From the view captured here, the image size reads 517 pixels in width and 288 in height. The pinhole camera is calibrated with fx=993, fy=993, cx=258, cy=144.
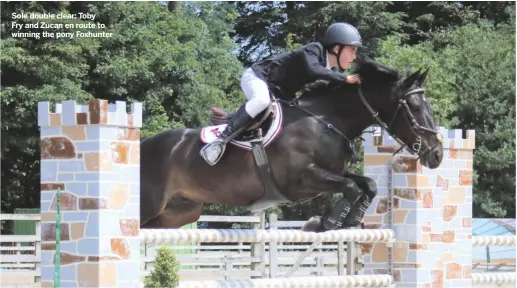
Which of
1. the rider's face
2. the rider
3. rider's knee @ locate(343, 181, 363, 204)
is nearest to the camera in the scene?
rider's knee @ locate(343, 181, 363, 204)

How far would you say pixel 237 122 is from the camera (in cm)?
688

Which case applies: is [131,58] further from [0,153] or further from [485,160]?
[485,160]

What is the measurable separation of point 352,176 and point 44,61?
12048mm

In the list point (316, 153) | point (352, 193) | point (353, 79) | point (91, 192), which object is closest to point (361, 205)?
point (352, 193)

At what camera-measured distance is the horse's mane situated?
23.0 ft

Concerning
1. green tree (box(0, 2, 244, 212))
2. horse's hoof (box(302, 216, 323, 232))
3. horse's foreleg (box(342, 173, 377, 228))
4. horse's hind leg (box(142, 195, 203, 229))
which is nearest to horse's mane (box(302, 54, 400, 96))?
horse's foreleg (box(342, 173, 377, 228))

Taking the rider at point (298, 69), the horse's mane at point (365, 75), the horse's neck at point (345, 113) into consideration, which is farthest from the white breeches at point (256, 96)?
the horse's mane at point (365, 75)

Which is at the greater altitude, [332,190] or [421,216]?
[332,190]

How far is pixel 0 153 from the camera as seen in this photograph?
17219 millimetres

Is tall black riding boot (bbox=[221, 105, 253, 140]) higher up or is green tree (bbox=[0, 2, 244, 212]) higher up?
green tree (bbox=[0, 2, 244, 212])

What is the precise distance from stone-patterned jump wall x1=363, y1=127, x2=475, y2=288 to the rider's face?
811 millimetres

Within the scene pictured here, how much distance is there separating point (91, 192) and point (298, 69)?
7.22ft

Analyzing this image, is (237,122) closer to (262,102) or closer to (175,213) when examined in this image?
(262,102)

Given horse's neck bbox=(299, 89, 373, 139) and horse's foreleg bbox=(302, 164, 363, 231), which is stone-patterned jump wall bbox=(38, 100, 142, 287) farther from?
horse's neck bbox=(299, 89, 373, 139)
